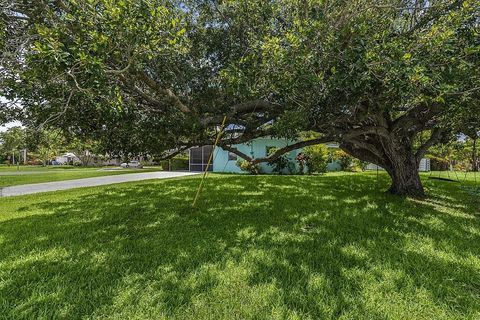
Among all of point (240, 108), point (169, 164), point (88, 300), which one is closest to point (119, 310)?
point (88, 300)

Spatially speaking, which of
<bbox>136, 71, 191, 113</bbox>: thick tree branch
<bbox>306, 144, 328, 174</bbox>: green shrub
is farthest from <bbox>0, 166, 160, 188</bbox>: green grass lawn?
<bbox>306, 144, 328, 174</bbox>: green shrub

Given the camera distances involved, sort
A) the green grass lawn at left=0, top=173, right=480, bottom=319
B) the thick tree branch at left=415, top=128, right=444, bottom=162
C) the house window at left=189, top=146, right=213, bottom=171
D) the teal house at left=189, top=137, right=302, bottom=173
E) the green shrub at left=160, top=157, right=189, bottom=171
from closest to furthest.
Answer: the green grass lawn at left=0, top=173, right=480, bottom=319
the thick tree branch at left=415, top=128, right=444, bottom=162
the teal house at left=189, top=137, right=302, bottom=173
the house window at left=189, top=146, right=213, bottom=171
the green shrub at left=160, top=157, right=189, bottom=171

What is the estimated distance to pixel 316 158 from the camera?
19.3m

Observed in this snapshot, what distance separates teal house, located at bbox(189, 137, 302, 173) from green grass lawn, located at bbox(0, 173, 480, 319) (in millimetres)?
12393

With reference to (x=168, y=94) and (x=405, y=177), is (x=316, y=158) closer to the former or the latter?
(x=405, y=177)

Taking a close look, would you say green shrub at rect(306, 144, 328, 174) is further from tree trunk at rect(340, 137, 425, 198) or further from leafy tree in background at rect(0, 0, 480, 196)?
leafy tree in background at rect(0, 0, 480, 196)

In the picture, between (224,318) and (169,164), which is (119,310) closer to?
(224,318)

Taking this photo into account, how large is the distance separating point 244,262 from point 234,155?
59.3 ft

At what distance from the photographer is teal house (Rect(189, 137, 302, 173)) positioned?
2053 cm

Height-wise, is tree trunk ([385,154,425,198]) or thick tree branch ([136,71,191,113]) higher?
thick tree branch ([136,71,191,113])

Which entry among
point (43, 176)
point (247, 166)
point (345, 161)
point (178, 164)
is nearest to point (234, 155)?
point (247, 166)

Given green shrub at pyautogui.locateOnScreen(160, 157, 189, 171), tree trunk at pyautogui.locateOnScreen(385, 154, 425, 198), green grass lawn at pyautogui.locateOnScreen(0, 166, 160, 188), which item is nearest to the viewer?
tree trunk at pyautogui.locateOnScreen(385, 154, 425, 198)

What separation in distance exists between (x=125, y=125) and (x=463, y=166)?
27.5 m

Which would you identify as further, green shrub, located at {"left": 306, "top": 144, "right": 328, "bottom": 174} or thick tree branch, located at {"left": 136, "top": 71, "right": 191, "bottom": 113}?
green shrub, located at {"left": 306, "top": 144, "right": 328, "bottom": 174}
